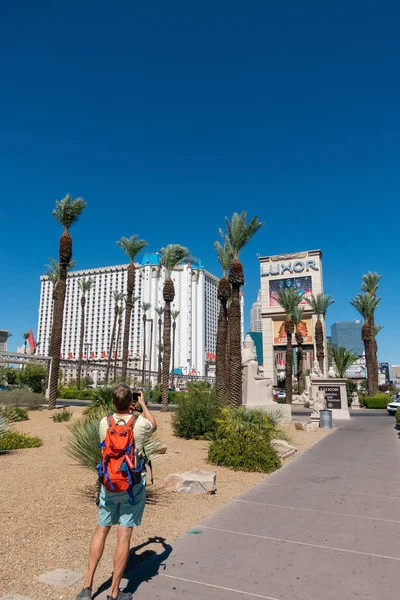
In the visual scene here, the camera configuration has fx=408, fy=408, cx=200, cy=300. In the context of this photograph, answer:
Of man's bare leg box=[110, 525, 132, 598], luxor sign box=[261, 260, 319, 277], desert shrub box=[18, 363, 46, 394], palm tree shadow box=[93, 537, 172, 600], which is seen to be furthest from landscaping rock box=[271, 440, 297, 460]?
luxor sign box=[261, 260, 319, 277]

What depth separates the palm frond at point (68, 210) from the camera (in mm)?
25688

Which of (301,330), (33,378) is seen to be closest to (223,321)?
(33,378)

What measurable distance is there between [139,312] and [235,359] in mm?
133213

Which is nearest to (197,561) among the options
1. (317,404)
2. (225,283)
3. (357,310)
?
(317,404)

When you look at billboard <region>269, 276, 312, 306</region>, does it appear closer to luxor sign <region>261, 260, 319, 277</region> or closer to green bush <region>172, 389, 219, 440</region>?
luxor sign <region>261, 260, 319, 277</region>

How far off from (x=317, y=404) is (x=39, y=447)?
1875 centimetres

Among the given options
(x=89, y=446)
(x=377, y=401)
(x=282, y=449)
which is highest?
(x=89, y=446)

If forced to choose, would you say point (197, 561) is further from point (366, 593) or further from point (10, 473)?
point (10, 473)

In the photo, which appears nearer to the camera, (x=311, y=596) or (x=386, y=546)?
(x=311, y=596)

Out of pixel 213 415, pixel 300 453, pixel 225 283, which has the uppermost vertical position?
pixel 225 283

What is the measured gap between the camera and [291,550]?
4.30 meters

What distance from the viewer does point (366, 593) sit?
3.39 m

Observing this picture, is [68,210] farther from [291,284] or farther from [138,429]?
[291,284]

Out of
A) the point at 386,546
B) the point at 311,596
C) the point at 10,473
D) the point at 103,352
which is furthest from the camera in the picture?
the point at 103,352
